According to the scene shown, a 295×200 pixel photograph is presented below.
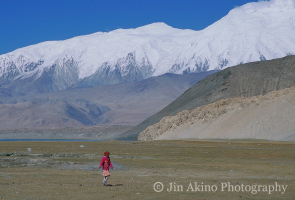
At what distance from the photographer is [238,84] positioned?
167625 millimetres

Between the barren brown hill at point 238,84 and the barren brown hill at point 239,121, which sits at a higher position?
the barren brown hill at point 238,84

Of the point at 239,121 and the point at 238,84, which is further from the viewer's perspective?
the point at 238,84

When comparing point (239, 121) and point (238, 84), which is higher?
point (238, 84)

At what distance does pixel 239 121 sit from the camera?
4473 inches

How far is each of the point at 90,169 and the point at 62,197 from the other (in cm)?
1438

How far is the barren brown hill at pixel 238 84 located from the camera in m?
160

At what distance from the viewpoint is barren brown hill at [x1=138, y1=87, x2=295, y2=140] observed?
104 metres

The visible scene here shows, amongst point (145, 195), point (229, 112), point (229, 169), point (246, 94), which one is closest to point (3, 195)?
point (145, 195)

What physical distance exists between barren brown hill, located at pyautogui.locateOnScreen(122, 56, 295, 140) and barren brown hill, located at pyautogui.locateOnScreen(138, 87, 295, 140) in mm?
20845

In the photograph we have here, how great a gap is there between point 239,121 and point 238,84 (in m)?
55.7

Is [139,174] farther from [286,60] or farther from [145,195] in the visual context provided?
[286,60]

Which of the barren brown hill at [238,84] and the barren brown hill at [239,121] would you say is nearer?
the barren brown hill at [239,121]

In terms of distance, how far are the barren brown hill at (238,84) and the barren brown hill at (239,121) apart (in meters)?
20.8

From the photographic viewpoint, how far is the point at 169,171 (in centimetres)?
3488
